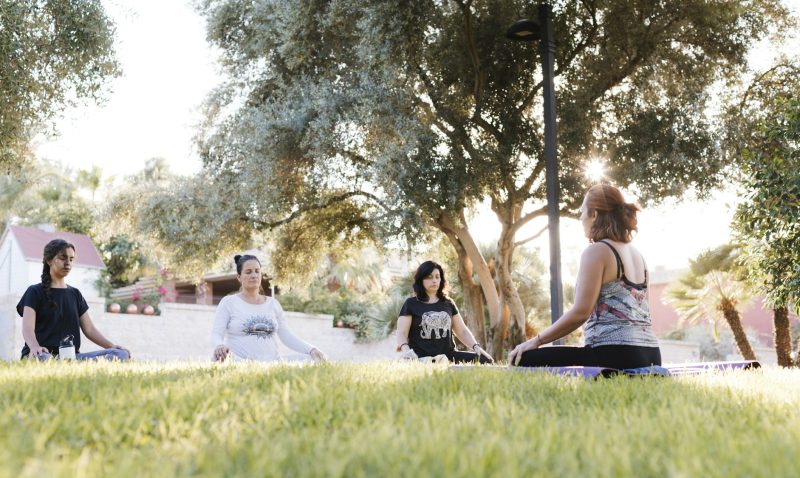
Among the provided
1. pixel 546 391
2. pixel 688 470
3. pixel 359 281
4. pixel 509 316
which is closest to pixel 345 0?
pixel 509 316

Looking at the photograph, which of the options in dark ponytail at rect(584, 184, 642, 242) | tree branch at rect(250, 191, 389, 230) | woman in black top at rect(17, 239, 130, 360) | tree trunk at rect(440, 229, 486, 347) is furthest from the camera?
tree trunk at rect(440, 229, 486, 347)

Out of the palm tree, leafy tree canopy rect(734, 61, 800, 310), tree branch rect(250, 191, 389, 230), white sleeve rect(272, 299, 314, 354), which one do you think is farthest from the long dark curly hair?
the palm tree

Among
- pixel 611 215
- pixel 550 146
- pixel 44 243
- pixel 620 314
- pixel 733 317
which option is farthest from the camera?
pixel 44 243

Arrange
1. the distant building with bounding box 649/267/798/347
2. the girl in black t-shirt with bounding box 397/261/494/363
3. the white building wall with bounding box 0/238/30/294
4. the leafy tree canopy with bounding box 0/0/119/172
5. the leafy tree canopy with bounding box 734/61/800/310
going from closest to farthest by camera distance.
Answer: the girl in black t-shirt with bounding box 397/261/494/363
the leafy tree canopy with bounding box 734/61/800/310
the leafy tree canopy with bounding box 0/0/119/172
the white building wall with bounding box 0/238/30/294
the distant building with bounding box 649/267/798/347

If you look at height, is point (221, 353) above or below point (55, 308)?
below

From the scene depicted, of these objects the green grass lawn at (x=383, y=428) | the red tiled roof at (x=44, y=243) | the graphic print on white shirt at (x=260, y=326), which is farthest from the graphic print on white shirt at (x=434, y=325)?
the red tiled roof at (x=44, y=243)

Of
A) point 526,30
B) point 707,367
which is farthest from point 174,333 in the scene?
point 707,367

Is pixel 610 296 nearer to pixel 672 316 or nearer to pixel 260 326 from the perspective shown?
pixel 260 326

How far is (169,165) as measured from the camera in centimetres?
4103

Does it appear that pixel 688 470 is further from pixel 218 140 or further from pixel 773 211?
pixel 218 140

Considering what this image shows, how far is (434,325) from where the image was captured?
9766 mm

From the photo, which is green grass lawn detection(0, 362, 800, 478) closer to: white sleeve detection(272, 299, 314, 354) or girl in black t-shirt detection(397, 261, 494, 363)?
white sleeve detection(272, 299, 314, 354)

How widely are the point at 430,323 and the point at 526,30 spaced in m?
4.94

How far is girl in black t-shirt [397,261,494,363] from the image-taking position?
31.7 ft
